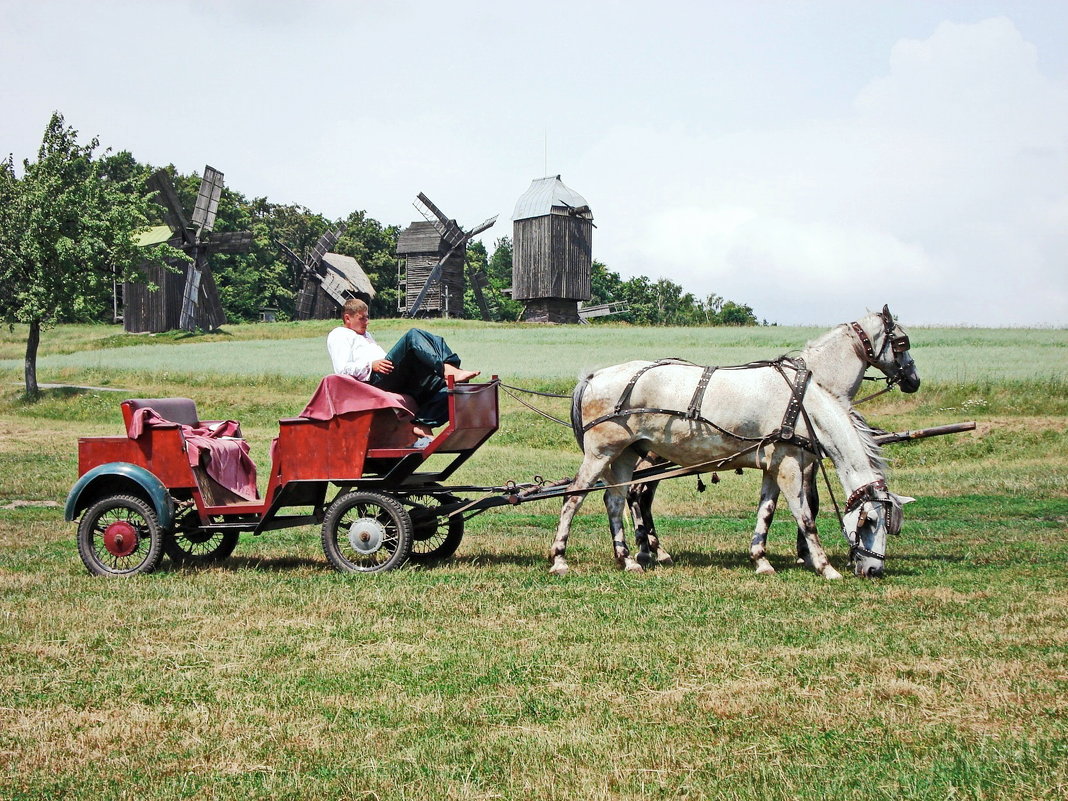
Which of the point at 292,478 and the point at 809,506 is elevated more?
the point at 292,478

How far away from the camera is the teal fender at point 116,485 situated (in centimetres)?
1023

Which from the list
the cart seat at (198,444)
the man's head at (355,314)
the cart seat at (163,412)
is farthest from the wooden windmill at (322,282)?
the man's head at (355,314)

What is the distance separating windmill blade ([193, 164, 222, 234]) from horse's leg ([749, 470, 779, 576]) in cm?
5674

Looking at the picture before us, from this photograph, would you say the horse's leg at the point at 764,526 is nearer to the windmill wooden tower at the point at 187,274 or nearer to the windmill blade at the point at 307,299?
the windmill wooden tower at the point at 187,274

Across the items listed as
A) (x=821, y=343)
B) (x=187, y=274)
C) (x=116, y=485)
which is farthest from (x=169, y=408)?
(x=187, y=274)

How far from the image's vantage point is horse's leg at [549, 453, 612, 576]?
10.6 meters

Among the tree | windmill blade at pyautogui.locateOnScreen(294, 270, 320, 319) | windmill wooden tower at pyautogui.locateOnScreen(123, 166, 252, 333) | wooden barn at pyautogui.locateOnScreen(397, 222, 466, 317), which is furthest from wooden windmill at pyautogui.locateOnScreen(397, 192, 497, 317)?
the tree

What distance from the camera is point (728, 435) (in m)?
10.7

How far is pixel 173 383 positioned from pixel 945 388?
1073 inches

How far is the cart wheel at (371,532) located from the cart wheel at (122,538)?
67.0 inches

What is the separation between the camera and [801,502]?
1030 cm

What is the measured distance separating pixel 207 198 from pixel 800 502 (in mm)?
57810

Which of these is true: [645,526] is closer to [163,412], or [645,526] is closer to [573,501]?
[573,501]

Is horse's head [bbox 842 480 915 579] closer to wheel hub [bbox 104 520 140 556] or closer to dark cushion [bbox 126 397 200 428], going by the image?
dark cushion [bbox 126 397 200 428]
